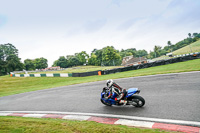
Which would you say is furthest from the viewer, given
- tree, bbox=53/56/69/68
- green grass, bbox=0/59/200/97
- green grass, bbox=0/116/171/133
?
tree, bbox=53/56/69/68

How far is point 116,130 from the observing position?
3.75m

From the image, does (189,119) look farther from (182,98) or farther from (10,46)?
(10,46)

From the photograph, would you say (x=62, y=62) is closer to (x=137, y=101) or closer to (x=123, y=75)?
(x=123, y=75)

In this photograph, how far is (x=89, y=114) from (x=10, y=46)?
77241 mm

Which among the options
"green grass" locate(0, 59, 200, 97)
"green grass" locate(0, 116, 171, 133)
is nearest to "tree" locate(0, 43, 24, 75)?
"green grass" locate(0, 59, 200, 97)

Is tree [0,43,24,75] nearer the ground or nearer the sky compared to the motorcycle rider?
nearer the sky

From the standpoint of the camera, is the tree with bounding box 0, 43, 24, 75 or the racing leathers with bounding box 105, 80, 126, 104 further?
the tree with bounding box 0, 43, 24, 75

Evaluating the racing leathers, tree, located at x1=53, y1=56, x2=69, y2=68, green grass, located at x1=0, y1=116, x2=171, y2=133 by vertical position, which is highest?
tree, located at x1=53, y1=56, x2=69, y2=68

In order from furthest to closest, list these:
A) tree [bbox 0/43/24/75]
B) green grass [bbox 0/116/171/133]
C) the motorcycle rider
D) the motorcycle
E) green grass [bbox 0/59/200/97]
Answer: tree [bbox 0/43/24/75], green grass [bbox 0/59/200/97], the motorcycle rider, the motorcycle, green grass [bbox 0/116/171/133]

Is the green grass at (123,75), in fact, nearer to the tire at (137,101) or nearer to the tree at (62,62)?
the tire at (137,101)

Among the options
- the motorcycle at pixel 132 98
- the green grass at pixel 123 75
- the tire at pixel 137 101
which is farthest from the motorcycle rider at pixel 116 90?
the green grass at pixel 123 75

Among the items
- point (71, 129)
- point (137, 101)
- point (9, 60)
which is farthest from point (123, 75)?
point (9, 60)

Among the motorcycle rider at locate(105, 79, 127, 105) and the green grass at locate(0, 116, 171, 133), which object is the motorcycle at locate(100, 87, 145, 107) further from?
the green grass at locate(0, 116, 171, 133)

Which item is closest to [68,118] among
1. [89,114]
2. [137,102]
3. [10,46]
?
[89,114]
